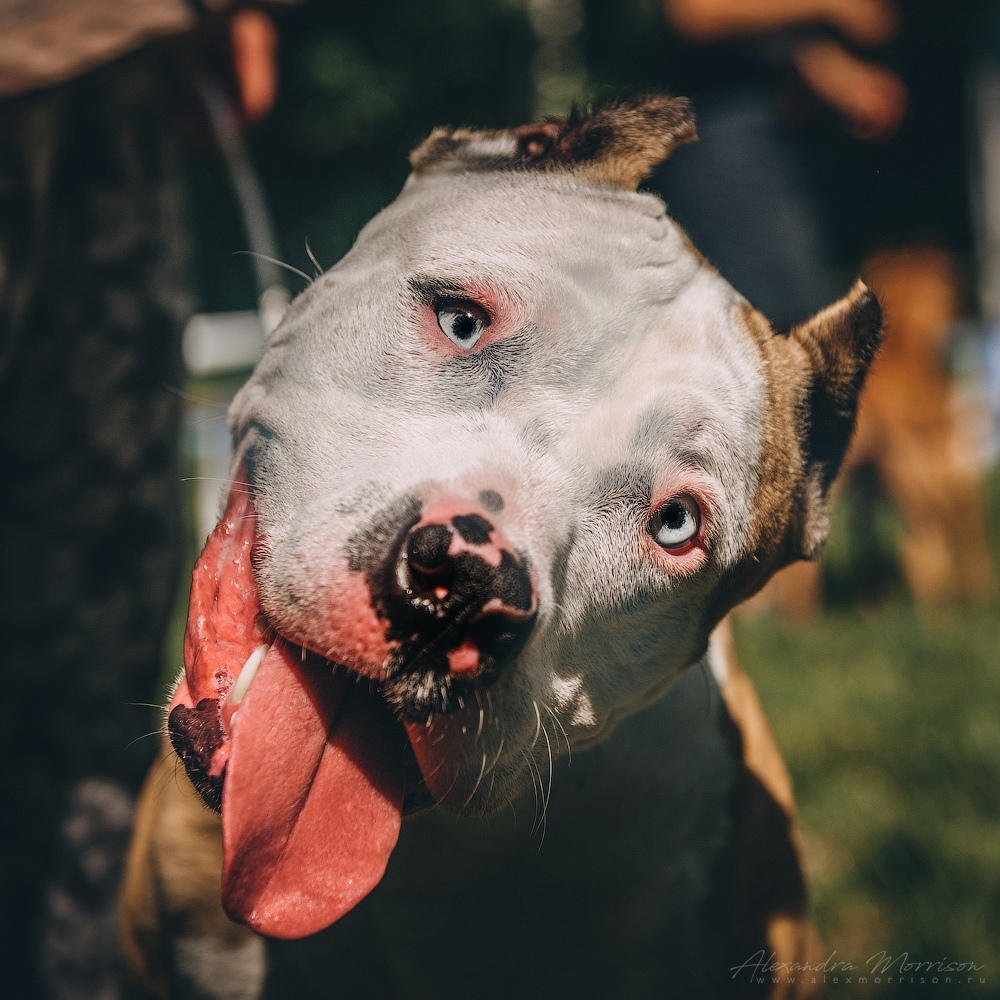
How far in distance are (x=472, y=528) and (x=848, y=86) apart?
3593 millimetres

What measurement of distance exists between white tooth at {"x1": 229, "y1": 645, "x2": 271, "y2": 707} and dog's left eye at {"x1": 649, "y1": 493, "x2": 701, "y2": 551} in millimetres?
577

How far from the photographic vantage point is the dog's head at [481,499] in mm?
1422

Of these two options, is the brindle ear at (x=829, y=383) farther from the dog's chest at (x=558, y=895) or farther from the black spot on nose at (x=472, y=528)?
the black spot on nose at (x=472, y=528)

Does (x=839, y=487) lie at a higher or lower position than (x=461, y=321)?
lower

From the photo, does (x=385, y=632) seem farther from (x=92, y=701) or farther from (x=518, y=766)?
(x=92, y=701)

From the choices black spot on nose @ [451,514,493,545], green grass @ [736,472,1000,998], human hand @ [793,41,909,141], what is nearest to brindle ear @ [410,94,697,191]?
black spot on nose @ [451,514,493,545]

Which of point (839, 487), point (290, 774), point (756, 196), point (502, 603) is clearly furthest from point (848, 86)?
point (290, 774)

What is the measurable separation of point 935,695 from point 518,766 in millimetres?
3235

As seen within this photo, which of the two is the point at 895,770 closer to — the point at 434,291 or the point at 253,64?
the point at 434,291

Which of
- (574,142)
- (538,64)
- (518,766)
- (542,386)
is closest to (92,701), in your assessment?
(518,766)

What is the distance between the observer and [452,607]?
1358 millimetres

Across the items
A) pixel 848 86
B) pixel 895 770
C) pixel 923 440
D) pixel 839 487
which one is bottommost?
pixel 923 440

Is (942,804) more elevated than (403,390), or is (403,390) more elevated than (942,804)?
(403,390)

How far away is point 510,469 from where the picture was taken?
150 cm
